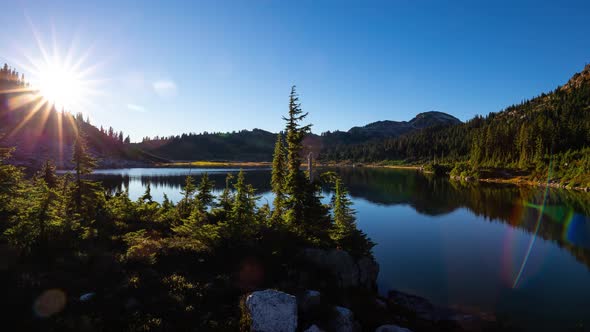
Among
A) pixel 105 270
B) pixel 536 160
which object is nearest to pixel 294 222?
pixel 105 270

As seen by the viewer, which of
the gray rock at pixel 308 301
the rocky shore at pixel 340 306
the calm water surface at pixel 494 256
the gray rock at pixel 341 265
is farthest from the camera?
the calm water surface at pixel 494 256

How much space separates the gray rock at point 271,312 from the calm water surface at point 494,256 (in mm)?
13163

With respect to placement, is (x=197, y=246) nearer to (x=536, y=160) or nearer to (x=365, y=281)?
(x=365, y=281)

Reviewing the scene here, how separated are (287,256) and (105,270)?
9.82m

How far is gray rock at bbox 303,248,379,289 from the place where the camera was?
61.7 feet

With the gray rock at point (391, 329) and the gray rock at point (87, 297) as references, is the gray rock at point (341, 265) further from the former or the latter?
the gray rock at point (87, 297)

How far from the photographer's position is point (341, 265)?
19.3 m

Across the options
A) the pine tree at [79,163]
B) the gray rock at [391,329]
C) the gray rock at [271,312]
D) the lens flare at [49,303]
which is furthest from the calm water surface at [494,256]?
the pine tree at [79,163]

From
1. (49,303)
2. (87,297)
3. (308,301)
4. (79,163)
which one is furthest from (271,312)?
(79,163)

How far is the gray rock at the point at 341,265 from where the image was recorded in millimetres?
18797

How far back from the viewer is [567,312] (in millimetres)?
18578

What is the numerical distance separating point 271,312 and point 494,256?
28.7 metres

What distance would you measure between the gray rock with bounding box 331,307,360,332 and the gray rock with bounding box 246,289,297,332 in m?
2.23

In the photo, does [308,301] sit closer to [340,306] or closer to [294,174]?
[340,306]
